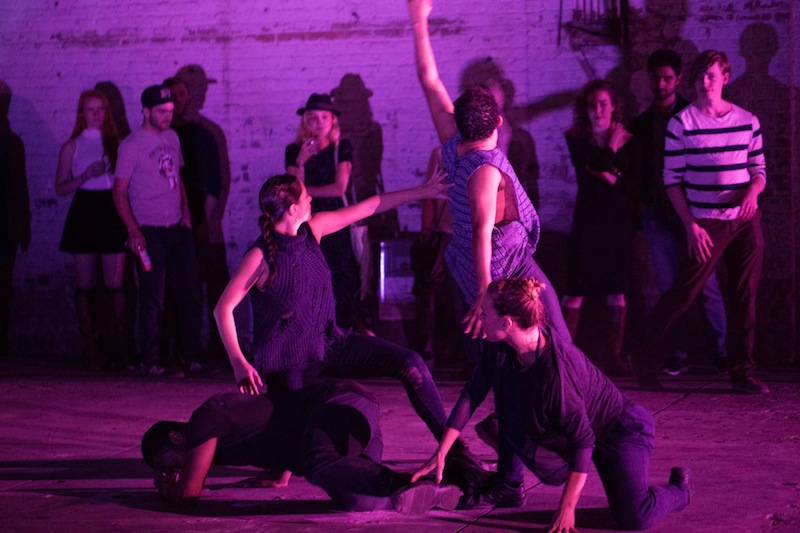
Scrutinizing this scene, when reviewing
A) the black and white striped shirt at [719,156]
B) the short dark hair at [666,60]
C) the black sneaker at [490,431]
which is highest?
the short dark hair at [666,60]

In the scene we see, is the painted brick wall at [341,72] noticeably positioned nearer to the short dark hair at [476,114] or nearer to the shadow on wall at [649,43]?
the shadow on wall at [649,43]

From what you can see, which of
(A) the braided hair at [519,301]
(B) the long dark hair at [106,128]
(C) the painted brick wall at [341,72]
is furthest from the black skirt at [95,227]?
(A) the braided hair at [519,301]

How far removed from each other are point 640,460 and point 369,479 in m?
1.17

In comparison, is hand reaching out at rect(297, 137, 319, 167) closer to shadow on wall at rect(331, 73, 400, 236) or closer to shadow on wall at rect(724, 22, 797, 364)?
shadow on wall at rect(331, 73, 400, 236)

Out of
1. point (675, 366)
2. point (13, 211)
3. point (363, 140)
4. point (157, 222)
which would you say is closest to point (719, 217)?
point (675, 366)

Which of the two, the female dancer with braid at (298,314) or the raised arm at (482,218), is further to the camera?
the female dancer with braid at (298,314)

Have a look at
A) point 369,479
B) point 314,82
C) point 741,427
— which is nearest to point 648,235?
point 741,427

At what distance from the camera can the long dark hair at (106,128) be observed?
408 inches

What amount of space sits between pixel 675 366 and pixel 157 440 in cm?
493

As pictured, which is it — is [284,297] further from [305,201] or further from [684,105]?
[684,105]

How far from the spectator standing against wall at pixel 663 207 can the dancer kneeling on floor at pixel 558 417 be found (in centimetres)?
412

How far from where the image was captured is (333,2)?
10.8 metres

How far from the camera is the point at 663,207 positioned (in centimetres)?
940

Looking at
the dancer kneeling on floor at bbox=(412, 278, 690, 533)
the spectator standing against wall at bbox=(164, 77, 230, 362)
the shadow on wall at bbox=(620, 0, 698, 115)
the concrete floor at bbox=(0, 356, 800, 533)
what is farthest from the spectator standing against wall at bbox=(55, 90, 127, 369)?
the dancer kneeling on floor at bbox=(412, 278, 690, 533)
